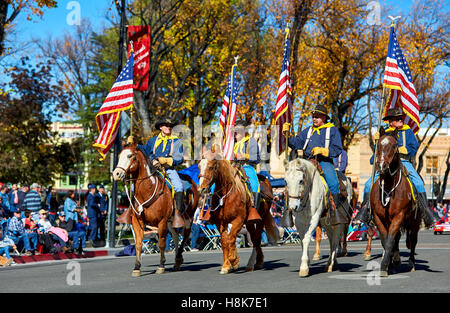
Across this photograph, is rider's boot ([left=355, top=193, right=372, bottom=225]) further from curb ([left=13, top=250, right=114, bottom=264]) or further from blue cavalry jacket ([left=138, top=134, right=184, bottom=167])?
curb ([left=13, top=250, right=114, bottom=264])

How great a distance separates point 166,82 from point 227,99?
16390 millimetres

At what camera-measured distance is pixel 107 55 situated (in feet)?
172

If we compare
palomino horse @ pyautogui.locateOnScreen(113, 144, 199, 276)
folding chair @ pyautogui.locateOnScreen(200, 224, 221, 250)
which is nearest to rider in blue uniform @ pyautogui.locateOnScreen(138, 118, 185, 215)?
palomino horse @ pyautogui.locateOnScreen(113, 144, 199, 276)

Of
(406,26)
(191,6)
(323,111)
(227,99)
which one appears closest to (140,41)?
(227,99)

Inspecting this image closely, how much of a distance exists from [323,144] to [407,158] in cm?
166

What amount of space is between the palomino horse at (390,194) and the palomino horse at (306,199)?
98 centimetres

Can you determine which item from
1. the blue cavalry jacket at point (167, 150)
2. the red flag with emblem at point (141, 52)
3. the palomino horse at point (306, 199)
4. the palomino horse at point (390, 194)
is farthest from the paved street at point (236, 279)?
the red flag with emblem at point (141, 52)

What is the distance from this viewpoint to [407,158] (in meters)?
13.1

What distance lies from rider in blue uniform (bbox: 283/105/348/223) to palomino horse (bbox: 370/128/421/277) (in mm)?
940

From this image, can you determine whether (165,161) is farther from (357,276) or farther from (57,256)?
(57,256)

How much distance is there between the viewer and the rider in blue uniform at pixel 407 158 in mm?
12742

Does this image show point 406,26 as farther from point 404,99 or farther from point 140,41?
point 404,99

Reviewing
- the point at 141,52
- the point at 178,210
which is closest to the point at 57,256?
the point at 178,210

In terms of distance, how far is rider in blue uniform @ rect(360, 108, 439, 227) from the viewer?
12742 mm
